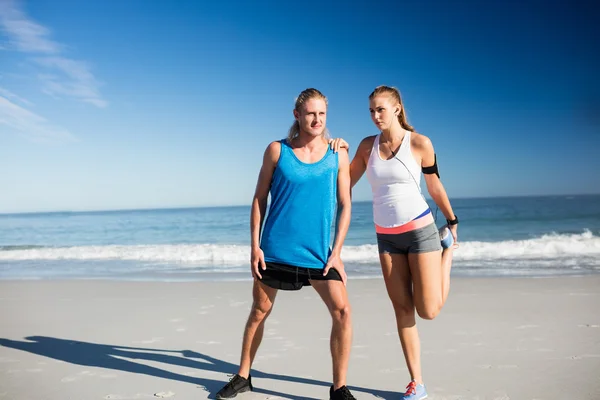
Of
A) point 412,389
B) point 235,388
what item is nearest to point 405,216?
point 412,389

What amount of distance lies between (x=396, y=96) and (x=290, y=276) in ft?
4.66

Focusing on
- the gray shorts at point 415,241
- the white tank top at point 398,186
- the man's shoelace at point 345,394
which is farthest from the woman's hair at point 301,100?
the man's shoelace at point 345,394

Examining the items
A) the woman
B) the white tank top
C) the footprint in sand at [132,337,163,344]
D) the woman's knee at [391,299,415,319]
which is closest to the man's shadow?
the footprint in sand at [132,337,163,344]

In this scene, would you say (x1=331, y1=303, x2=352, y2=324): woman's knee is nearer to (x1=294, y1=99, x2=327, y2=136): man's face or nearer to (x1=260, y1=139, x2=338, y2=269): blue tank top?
(x1=260, y1=139, x2=338, y2=269): blue tank top

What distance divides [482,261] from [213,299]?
7446 mm

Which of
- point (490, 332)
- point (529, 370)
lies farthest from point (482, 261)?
point (529, 370)

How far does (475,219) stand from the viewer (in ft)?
113

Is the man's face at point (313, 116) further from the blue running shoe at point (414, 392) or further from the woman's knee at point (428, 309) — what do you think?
the blue running shoe at point (414, 392)

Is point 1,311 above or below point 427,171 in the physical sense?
below

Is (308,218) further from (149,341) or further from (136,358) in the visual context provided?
(149,341)

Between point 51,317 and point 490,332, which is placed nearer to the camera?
point 490,332

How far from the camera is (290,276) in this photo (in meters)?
3.20

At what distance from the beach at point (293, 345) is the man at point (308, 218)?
0.86 meters

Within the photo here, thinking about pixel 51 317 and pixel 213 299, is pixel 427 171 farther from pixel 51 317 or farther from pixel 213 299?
pixel 51 317
